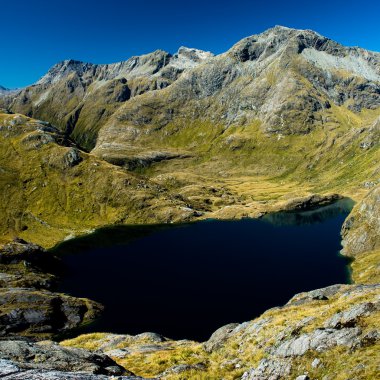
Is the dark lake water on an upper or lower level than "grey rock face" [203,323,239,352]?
upper

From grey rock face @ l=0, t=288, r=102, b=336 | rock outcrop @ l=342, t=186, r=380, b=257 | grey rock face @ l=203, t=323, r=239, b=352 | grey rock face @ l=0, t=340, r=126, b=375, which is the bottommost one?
grey rock face @ l=203, t=323, r=239, b=352

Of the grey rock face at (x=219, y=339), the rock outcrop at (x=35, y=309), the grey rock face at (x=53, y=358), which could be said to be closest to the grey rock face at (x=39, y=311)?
the rock outcrop at (x=35, y=309)

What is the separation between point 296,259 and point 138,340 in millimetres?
117188

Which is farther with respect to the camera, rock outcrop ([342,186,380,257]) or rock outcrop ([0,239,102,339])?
rock outcrop ([342,186,380,257])

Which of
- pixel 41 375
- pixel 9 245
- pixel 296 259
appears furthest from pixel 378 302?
pixel 9 245

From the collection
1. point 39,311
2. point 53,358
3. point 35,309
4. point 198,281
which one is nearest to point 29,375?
point 53,358

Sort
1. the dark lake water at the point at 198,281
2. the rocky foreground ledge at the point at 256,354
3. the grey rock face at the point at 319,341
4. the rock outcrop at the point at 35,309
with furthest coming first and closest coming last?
the rock outcrop at the point at 35,309 < the dark lake water at the point at 198,281 < the grey rock face at the point at 319,341 < the rocky foreground ledge at the point at 256,354

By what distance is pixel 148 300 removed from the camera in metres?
134

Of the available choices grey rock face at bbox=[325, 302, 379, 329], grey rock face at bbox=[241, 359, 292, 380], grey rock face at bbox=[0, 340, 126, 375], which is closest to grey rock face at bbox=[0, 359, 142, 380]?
grey rock face at bbox=[0, 340, 126, 375]

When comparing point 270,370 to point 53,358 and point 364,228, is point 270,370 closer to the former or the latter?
point 53,358

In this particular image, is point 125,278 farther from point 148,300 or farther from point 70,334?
point 70,334

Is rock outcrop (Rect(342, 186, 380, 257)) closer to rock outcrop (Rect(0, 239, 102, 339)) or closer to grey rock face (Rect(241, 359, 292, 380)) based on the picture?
rock outcrop (Rect(0, 239, 102, 339))

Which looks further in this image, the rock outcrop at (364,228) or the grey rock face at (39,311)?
the rock outcrop at (364,228)

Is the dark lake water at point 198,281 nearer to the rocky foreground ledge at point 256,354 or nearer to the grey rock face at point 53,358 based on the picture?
the rocky foreground ledge at point 256,354
